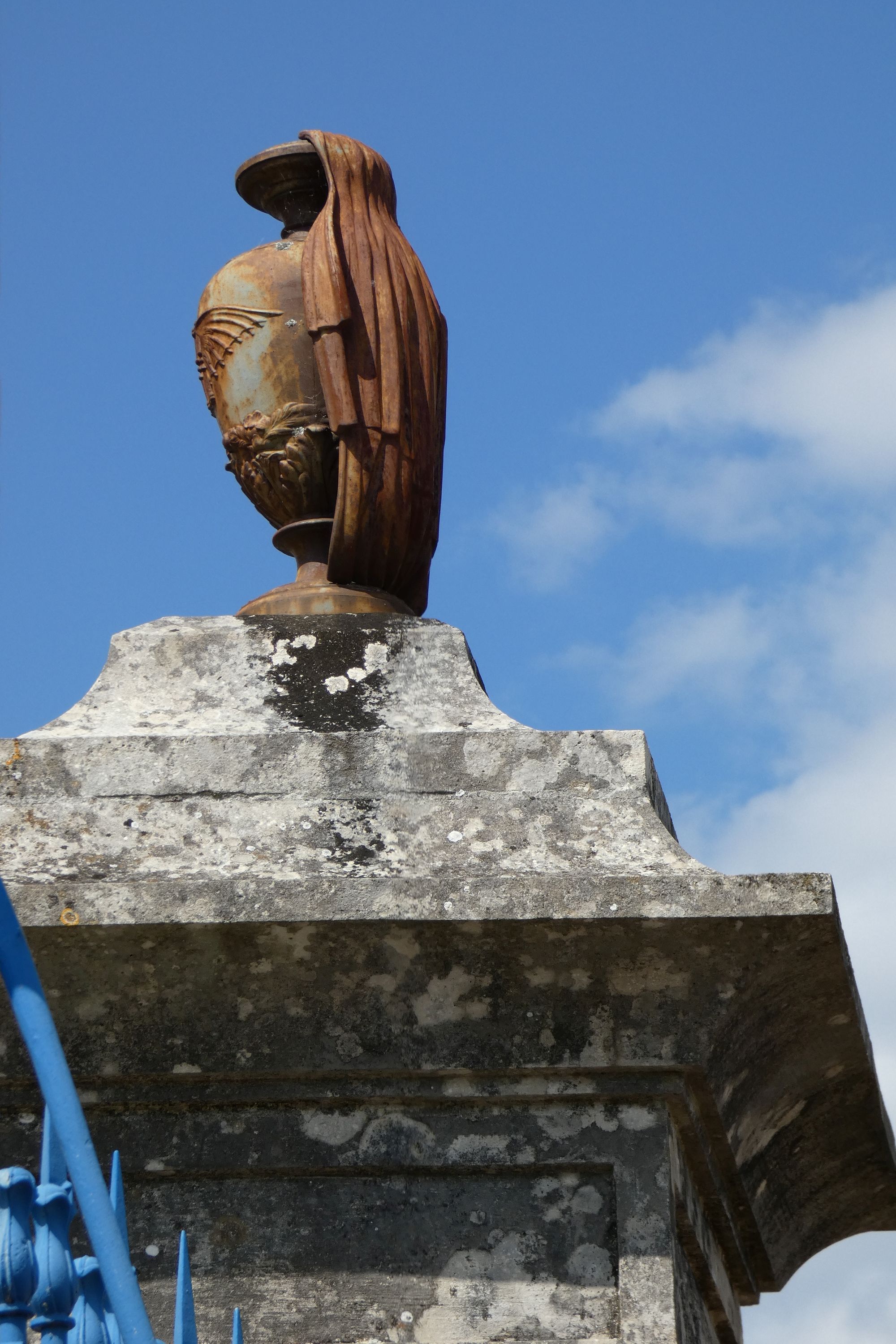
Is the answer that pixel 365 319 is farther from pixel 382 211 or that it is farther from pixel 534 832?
pixel 534 832

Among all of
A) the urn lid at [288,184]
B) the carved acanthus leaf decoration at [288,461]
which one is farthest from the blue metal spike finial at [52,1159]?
the urn lid at [288,184]

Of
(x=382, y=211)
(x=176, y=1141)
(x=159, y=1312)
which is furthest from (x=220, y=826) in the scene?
(x=382, y=211)

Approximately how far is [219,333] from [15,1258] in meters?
3.06

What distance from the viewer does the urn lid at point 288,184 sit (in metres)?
5.21

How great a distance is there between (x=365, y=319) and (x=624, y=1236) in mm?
2289

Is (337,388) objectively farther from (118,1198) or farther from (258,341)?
(118,1198)

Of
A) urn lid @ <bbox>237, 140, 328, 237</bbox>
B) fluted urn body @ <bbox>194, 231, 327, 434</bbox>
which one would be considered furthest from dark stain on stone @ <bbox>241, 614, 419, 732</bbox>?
urn lid @ <bbox>237, 140, 328, 237</bbox>

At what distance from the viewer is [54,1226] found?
8.26ft

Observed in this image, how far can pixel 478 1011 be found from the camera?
157 inches

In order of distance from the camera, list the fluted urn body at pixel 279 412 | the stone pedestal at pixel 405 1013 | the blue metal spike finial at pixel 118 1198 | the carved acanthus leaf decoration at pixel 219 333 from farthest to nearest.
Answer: the carved acanthus leaf decoration at pixel 219 333 < the fluted urn body at pixel 279 412 < the stone pedestal at pixel 405 1013 < the blue metal spike finial at pixel 118 1198

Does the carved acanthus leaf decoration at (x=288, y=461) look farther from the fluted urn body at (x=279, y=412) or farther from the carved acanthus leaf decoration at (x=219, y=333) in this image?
the carved acanthus leaf decoration at (x=219, y=333)

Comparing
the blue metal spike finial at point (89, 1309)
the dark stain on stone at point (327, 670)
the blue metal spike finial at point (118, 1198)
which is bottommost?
the blue metal spike finial at point (89, 1309)

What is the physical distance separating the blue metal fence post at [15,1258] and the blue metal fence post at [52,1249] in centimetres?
2

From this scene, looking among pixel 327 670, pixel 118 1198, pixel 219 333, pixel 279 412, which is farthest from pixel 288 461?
pixel 118 1198
